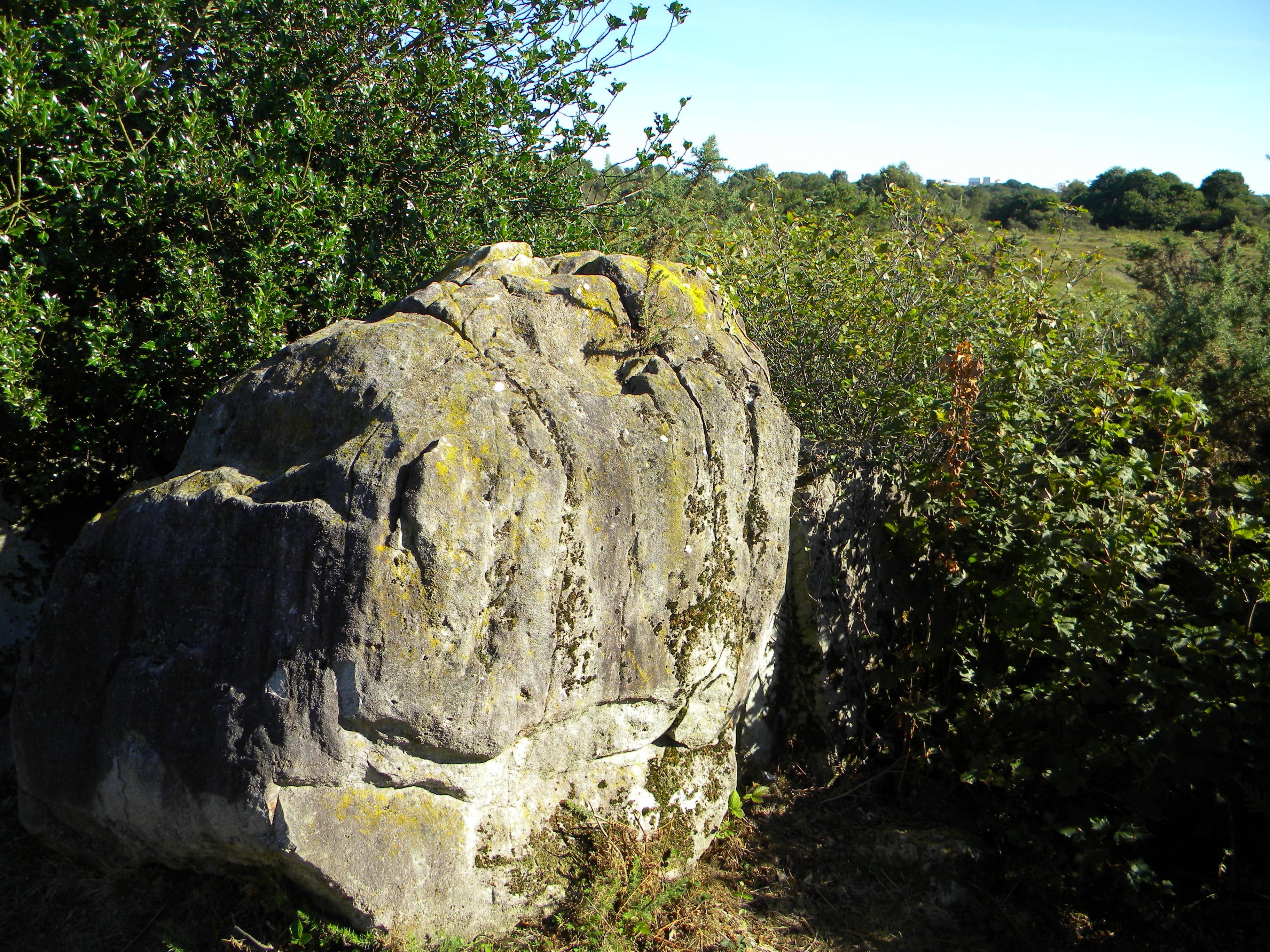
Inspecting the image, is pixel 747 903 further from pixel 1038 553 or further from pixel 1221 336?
pixel 1221 336

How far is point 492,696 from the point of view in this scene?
3631 mm

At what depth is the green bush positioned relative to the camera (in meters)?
4.88

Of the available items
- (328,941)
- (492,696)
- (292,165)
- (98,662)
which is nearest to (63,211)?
(292,165)

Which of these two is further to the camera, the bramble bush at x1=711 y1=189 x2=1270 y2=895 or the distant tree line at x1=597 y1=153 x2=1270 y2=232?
the distant tree line at x1=597 y1=153 x2=1270 y2=232

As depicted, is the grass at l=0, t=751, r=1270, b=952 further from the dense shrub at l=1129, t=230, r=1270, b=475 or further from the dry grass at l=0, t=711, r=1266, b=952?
the dense shrub at l=1129, t=230, r=1270, b=475

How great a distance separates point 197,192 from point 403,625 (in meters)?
3.26

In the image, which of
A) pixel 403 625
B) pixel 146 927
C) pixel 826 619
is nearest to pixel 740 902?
pixel 826 619

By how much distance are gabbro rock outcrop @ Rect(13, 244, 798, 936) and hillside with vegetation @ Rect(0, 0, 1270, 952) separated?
1.18ft

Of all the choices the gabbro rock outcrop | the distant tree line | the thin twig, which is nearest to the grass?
the thin twig

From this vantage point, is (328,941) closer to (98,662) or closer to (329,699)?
(329,699)

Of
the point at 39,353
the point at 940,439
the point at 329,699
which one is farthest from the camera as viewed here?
the point at 940,439

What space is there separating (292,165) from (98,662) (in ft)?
11.6

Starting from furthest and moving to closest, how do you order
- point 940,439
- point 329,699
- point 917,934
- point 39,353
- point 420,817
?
point 940,439 → point 39,353 → point 917,934 → point 420,817 → point 329,699

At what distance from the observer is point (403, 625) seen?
3.42 m
